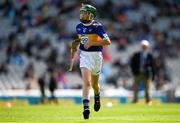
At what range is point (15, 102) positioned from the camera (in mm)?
31609

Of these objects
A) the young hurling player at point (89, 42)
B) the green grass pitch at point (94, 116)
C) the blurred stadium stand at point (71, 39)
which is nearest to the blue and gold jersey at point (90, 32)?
the young hurling player at point (89, 42)

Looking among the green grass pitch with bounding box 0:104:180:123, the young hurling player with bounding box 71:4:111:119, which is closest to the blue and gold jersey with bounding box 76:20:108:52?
the young hurling player with bounding box 71:4:111:119

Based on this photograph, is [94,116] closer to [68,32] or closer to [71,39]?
[71,39]

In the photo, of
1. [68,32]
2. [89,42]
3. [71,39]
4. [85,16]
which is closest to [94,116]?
[89,42]

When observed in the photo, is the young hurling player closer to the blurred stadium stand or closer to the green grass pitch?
the green grass pitch

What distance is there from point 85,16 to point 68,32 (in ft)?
75.6

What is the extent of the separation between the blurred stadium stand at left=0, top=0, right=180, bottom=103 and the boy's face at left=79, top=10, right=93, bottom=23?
Result: 1835 centimetres

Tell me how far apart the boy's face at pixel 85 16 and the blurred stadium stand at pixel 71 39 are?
18348mm

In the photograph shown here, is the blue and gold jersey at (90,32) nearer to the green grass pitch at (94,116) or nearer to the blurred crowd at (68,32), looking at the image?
the green grass pitch at (94,116)

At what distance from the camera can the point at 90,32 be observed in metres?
15.4

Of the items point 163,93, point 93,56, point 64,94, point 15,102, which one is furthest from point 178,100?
point 93,56

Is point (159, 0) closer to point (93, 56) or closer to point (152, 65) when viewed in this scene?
point (152, 65)

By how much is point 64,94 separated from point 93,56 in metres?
18.3

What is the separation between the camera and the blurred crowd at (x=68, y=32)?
35875 millimetres
